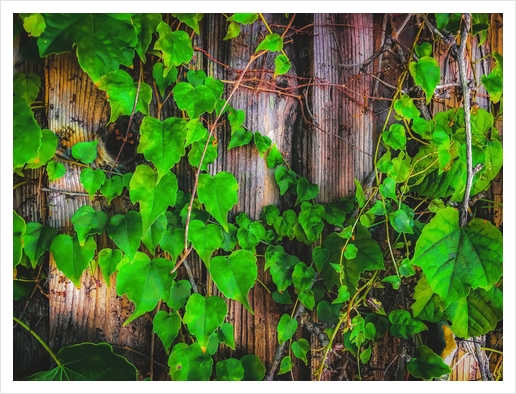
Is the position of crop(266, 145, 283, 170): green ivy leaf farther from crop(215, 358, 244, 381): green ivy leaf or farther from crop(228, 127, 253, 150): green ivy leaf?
crop(215, 358, 244, 381): green ivy leaf

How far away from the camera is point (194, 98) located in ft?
2.97

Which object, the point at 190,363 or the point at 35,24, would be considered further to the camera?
the point at 190,363

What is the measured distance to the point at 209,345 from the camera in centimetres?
98

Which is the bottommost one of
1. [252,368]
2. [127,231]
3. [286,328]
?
[252,368]

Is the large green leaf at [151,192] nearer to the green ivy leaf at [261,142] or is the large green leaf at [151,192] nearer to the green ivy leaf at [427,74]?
the green ivy leaf at [261,142]

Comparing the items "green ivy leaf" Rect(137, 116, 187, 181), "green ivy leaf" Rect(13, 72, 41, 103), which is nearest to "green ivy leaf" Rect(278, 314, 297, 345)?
"green ivy leaf" Rect(137, 116, 187, 181)

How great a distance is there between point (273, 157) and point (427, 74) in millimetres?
413

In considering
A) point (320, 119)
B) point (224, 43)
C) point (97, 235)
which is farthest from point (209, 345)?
point (224, 43)

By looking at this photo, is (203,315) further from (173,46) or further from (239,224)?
(173,46)

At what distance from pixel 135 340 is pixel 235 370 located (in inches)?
10.8

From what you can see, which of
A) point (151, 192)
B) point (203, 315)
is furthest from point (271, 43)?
point (203, 315)

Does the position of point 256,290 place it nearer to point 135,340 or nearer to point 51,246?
point 135,340

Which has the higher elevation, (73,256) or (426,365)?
(73,256)

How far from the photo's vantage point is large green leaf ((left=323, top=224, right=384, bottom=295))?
0.95m
